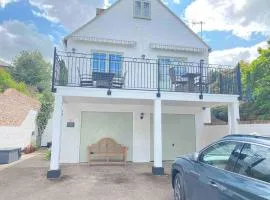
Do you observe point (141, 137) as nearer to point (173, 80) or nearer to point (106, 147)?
point (106, 147)

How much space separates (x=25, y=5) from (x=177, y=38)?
53.6ft

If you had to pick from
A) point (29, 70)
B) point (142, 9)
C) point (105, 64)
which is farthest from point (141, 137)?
point (29, 70)

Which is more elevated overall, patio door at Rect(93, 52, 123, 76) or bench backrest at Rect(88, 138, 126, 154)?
patio door at Rect(93, 52, 123, 76)

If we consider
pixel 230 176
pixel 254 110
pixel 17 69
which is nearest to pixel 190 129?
pixel 254 110

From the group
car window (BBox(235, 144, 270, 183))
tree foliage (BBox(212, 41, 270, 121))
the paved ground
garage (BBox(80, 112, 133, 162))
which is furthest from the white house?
car window (BBox(235, 144, 270, 183))

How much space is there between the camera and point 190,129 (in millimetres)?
12641

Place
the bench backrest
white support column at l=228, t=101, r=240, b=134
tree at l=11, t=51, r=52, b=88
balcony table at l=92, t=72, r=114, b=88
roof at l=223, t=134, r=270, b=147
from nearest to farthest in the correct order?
roof at l=223, t=134, r=270, b=147 < balcony table at l=92, t=72, r=114, b=88 < white support column at l=228, t=101, r=240, b=134 < the bench backrest < tree at l=11, t=51, r=52, b=88

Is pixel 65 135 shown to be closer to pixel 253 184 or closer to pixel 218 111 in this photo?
pixel 253 184

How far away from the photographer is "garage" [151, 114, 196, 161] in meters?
12.2

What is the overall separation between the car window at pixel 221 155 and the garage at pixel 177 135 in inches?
314

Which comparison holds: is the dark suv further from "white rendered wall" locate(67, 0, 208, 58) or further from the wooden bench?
"white rendered wall" locate(67, 0, 208, 58)

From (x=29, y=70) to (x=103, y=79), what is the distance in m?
32.1

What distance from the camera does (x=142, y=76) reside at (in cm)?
1200

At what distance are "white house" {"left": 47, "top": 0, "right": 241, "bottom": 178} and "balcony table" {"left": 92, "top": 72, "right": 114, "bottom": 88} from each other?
1.44 ft
